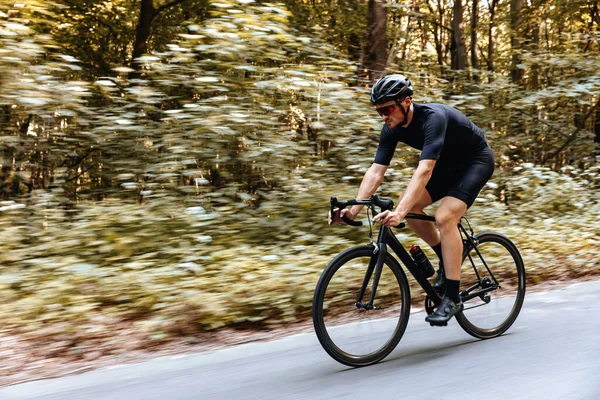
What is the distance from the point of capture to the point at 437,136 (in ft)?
13.5

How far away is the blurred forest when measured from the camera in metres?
5.30

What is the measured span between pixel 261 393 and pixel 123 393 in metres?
0.88

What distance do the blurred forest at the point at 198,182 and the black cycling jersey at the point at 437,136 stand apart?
189 centimetres

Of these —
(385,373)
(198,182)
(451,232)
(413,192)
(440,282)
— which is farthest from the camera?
(198,182)

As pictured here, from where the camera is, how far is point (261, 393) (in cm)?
362

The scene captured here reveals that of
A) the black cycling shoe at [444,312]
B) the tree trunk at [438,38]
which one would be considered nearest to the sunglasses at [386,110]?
the black cycling shoe at [444,312]

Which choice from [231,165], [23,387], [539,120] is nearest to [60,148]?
[231,165]

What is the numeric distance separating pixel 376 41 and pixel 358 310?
6.94 metres

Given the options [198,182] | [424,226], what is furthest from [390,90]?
[198,182]

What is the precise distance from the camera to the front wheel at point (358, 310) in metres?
3.94

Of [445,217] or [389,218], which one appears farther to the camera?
[445,217]

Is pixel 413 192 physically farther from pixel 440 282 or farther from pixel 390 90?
pixel 440 282

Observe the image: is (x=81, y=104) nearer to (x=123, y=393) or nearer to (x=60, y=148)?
(x=60, y=148)

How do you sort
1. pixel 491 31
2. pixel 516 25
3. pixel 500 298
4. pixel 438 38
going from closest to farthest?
pixel 500 298 < pixel 516 25 < pixel 491 31 < pixel 438 38
